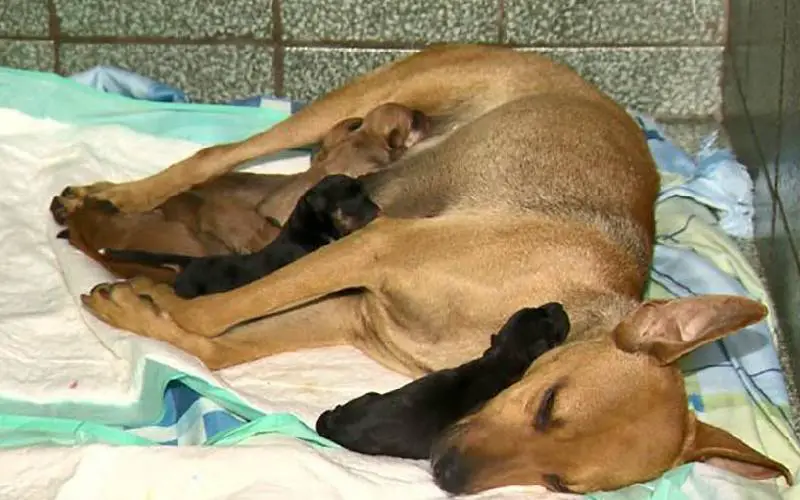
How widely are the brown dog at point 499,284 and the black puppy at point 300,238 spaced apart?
84 millimetres

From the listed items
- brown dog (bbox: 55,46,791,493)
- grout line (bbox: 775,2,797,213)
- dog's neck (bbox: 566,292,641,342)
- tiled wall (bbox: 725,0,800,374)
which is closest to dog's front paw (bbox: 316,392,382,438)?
brown dog (bbox: 55,46,791,493)

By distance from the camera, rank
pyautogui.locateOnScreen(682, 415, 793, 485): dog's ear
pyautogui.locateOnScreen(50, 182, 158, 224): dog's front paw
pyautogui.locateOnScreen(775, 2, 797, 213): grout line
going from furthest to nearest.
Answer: pyautogui.locateOnScreen(775, 2, 797, 213): grout line < pyautogui.locateOnScreen(50, 182, 158, 224): dog's front paw < pyautogui.locateOnScreen(682, 415, 793, 485): dog's ear

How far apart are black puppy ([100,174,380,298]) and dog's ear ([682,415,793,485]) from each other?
3.18ft

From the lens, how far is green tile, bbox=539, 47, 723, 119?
181 inches

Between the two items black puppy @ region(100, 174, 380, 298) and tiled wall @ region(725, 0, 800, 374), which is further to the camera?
tiled wall @ region(725, 0, 800, 374)

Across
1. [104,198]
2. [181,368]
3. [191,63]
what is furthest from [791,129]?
[191,63]

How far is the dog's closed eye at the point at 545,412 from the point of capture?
2.65 metres

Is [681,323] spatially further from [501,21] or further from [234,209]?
[501,21]

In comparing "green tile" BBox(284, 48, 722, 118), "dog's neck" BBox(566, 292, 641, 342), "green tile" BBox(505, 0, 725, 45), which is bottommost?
"dog's neck" BBox(566, 292, 641, 342)

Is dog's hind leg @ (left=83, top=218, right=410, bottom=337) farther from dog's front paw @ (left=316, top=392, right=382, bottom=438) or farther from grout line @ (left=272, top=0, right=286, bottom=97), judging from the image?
grout line @ (left=272, top=0, right=286, bottom=97)

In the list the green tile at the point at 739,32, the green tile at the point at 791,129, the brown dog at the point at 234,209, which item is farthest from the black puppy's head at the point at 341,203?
the green tile at the point at 739,32

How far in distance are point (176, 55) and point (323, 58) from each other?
19.8 inches

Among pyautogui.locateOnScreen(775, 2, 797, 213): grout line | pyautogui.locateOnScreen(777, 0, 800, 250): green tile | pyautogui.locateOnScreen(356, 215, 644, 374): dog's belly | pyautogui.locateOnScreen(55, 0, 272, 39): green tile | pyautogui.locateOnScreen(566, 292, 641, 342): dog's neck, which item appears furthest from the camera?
pyautogui.locateOnScreen(55, 0, 272, 39): green tile

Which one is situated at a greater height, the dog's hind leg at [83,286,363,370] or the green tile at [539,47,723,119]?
the green tile at [539,47,723,119]
